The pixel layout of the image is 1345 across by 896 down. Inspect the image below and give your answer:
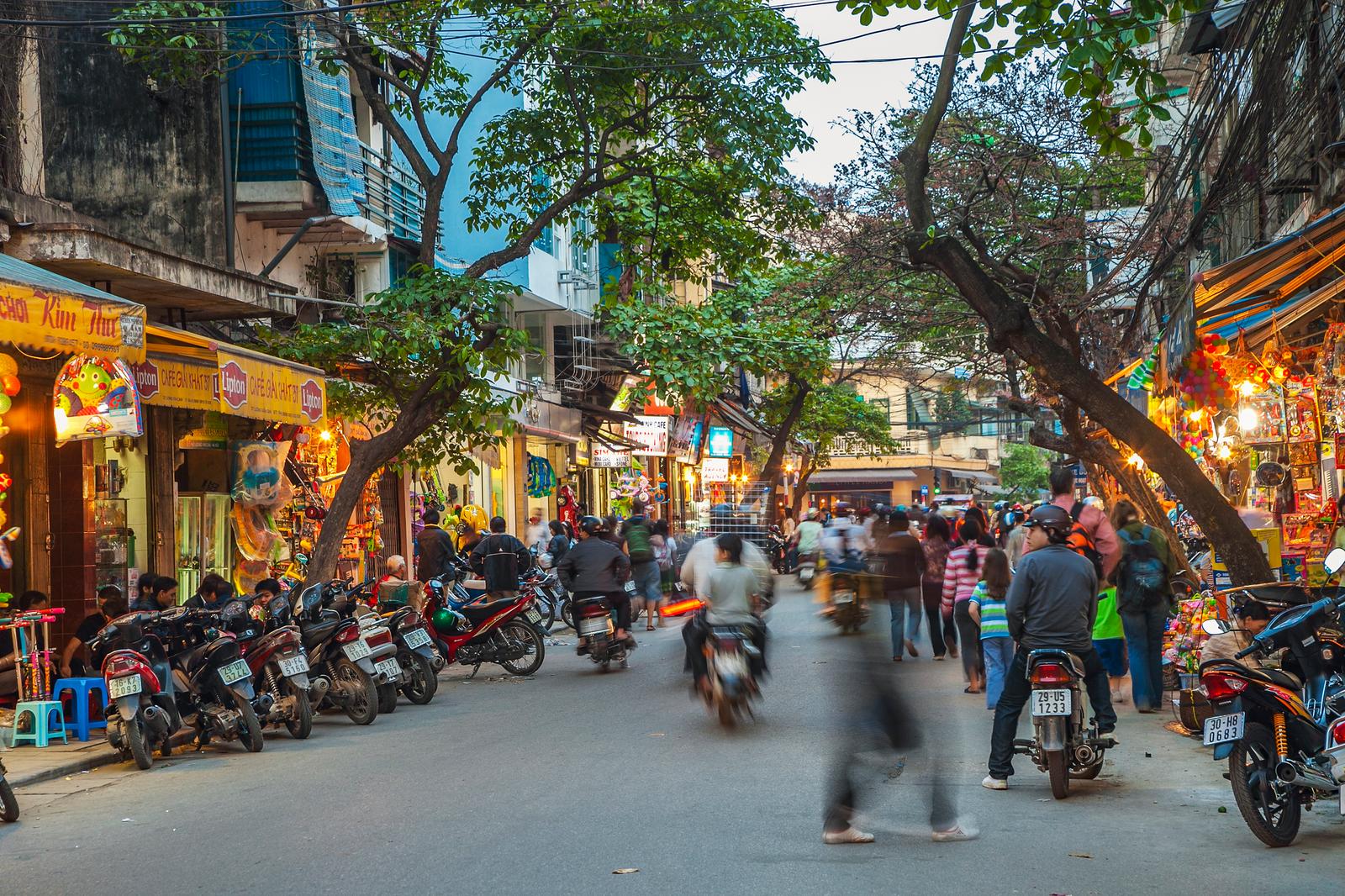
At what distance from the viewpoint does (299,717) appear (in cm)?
1121

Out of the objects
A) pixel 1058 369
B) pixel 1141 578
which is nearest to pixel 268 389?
pixel 1058 369

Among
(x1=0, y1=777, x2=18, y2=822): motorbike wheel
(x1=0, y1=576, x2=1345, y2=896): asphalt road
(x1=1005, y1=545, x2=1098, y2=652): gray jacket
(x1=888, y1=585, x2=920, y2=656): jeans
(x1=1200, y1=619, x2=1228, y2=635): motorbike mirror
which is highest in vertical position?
(x1=1005, y1=545, x2=1098, y2=652): gray jacket

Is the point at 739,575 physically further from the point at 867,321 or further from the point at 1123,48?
the point at 867,321

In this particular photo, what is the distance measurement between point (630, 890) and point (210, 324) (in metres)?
12.4

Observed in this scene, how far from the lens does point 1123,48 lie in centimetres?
799

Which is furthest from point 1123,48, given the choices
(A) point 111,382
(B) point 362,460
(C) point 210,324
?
(C) point 210,324

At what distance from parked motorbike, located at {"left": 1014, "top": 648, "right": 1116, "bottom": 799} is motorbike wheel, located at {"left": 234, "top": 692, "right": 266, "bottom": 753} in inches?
234

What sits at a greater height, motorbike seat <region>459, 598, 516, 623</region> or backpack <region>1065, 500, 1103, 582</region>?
backpack <region>1065, 500, 1103, 582</region>

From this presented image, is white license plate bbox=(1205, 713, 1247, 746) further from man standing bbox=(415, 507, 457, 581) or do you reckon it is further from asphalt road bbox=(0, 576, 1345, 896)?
man standing bbox=(415, 507, 457, 581)

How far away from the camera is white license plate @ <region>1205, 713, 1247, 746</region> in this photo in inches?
263

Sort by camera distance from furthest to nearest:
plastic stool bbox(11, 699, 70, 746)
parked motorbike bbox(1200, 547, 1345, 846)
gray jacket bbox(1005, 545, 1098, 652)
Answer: plastic stool bbox(11, 699, 70, 746)
gray jacket bbox(1005, 545, 1098, 652)
parked motorbike bbox(1200, 547, 1345, 846)

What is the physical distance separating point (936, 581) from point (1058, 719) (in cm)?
789

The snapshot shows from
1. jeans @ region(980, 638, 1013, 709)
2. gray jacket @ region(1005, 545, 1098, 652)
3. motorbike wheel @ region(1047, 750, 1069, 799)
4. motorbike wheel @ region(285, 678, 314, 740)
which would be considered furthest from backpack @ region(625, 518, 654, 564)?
motorbike wheel @ region(1047, 750, 1069, 799)

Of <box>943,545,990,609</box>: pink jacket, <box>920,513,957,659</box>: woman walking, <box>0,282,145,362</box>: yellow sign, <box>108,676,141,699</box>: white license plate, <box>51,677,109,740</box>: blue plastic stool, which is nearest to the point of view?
<box>0,282,145,362</box>: yellow sign
